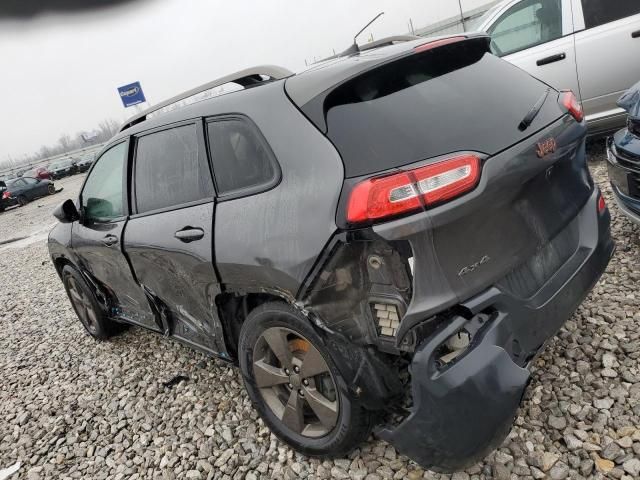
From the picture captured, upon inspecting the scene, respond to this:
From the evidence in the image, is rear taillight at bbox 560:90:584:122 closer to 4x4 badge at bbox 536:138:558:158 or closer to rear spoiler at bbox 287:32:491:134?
4x4 badge at bbox 536:138:558:158

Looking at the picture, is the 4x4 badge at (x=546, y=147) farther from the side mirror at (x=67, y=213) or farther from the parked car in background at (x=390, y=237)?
the side mirror at (x=67, y=213)

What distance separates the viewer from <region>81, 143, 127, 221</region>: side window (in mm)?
3029

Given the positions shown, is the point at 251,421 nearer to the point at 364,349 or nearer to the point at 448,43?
the point at 364,349

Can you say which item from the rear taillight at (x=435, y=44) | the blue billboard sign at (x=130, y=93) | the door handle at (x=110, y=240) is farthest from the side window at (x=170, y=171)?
the blue billboard sign at (x=130, y=93)

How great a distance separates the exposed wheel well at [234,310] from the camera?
2239 millimetres

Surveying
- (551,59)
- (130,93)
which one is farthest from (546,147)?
(130,93)

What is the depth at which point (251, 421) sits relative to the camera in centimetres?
263

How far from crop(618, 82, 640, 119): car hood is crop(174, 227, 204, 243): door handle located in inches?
99.5

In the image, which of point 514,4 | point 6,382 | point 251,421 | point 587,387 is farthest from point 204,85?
point 514,4

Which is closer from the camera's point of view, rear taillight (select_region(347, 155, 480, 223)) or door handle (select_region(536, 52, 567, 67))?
rear taillight (select_region(347, 155, 480, 223))

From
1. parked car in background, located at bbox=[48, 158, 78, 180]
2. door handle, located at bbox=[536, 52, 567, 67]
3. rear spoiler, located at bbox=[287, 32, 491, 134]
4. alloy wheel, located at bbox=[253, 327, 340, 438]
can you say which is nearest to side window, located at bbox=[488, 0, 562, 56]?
door handle, located at bbox=[536, 52, 567, 67]

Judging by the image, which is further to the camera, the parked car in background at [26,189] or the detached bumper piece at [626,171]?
the parked car in background at [26,189]

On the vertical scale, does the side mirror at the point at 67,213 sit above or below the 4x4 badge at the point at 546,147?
above

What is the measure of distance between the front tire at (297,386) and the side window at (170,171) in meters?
0.72
